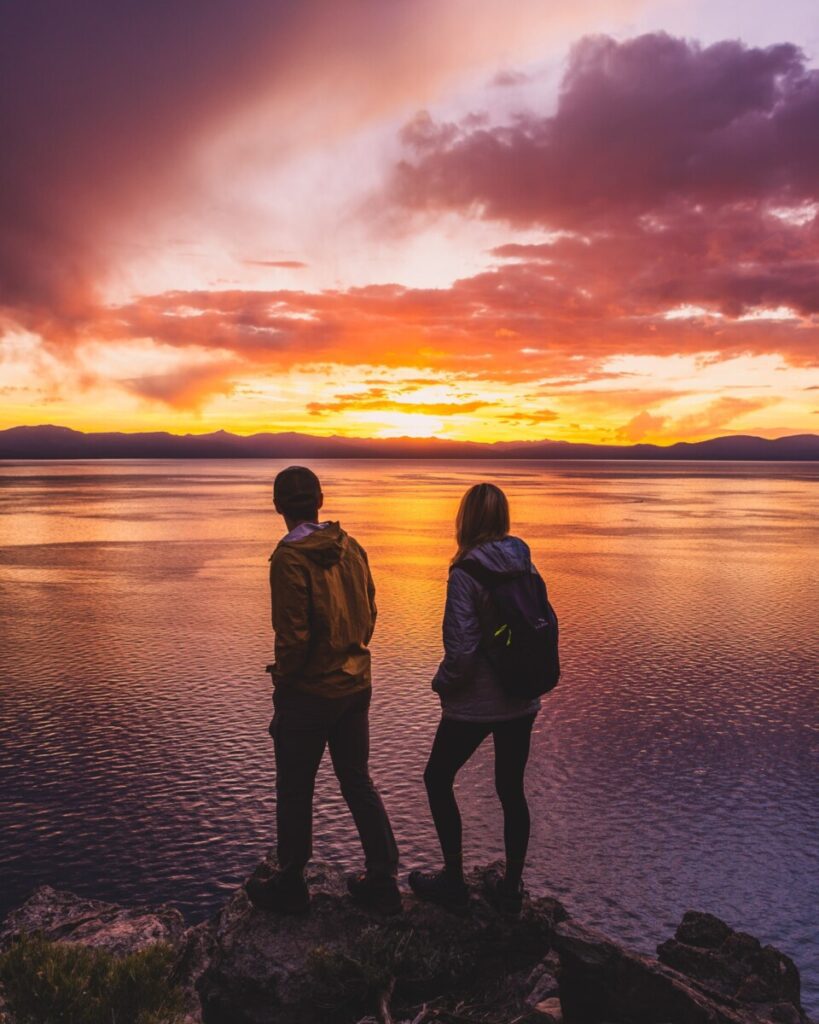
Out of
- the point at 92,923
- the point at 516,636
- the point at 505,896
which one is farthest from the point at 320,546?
the point at 92,923

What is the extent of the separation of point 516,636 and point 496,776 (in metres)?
0.70

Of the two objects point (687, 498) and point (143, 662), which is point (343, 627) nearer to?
point (143, 662)

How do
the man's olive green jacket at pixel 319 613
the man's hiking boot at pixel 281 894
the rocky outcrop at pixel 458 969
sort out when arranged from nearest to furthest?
the rocky outcrop at pixel 458 969 → the man's olive green jacket at pixel 319 613 → the man's hiking boot at pixel 281 894

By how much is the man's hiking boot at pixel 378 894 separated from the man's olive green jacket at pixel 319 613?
925mm

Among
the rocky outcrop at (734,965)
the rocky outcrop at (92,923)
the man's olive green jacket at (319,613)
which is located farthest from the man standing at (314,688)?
the rocky outcrop at (734,965)

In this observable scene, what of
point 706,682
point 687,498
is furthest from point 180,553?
point 687,498

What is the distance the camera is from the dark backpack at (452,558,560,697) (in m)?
4.06

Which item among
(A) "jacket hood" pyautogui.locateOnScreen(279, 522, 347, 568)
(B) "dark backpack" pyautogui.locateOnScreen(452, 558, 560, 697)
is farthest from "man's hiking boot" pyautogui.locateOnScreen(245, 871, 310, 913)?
(A) "jacket hood" pyautogui.locateOnScreen(279, 522, 347, 568)

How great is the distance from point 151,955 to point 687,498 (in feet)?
180

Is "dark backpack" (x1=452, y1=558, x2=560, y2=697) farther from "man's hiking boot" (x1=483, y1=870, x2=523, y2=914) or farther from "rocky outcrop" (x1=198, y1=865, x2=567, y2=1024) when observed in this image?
"rocky outcrop" (x1=198, y1=865, x2=567, y2=1024)

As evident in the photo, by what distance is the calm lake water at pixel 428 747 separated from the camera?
5.30 meters

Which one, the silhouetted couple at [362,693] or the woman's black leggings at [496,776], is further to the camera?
the woman's black leggings at [496,776]

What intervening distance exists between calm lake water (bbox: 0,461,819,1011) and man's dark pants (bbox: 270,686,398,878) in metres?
1.18

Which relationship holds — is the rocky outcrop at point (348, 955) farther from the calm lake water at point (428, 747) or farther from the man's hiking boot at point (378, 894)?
the calm lake water at point (428, 747)
